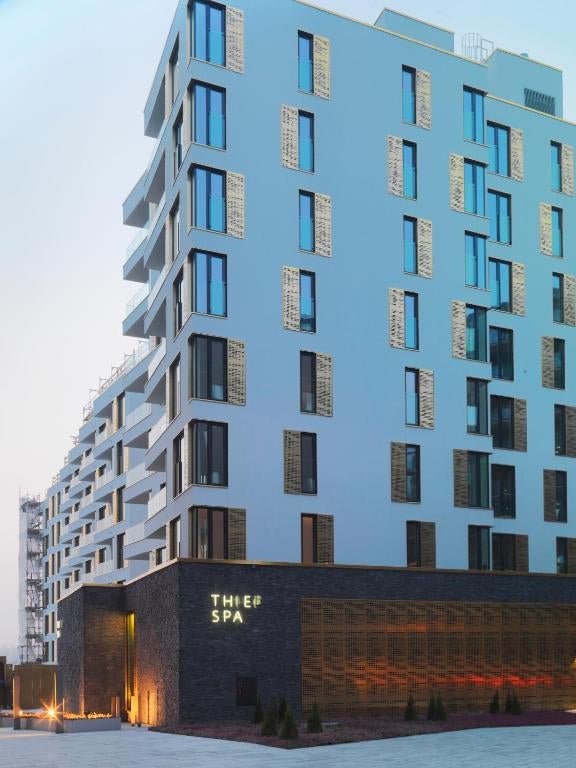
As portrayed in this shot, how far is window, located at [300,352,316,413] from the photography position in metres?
45.5

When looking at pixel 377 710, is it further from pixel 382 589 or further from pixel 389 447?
pixel 389 447

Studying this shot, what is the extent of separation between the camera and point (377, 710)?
41562mm

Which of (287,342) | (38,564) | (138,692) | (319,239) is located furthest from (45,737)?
(38,564)

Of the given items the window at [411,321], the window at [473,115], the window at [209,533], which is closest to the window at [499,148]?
the window at [473,115]

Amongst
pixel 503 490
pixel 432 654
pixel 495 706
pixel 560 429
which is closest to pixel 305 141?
pixel 503 490

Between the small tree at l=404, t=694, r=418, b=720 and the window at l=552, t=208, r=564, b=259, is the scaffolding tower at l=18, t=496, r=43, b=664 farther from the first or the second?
the small tree at l=404, t=694, r=418, b=720

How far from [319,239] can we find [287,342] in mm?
4926

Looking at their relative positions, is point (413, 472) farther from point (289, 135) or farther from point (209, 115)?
point (209, 115)

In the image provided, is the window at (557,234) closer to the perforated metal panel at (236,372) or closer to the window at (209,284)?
the window at (209,284)

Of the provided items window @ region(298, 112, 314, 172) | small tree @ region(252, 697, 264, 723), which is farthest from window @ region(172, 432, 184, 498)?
window @ region(298, 112, 314, 172)

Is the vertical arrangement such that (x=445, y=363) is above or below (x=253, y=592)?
above

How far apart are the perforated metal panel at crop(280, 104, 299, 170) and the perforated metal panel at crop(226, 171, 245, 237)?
8.39 ft

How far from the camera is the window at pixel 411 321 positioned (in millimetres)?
48844

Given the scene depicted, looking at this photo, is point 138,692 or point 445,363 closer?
point 138,692
